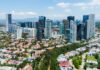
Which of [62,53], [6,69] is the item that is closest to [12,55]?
[62,53]

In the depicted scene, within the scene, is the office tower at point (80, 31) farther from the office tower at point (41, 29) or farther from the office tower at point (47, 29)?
the office tower at point (41, 29)

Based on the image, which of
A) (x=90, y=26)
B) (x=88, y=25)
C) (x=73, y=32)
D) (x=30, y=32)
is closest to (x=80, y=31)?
(x=73, y=32)

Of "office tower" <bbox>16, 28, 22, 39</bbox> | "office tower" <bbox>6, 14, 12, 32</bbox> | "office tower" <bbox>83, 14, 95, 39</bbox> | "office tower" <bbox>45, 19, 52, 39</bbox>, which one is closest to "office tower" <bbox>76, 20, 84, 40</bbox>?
"office tower" <bbox>83, 14, 95, 39</bbox>

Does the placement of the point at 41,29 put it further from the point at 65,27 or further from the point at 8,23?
the point at 8,23

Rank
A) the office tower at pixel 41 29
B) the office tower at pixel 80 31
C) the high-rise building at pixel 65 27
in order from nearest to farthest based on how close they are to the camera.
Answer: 1. the office tower at pixel 80 31
2. the office tower at pixel 41 29
3. the high-rise building at pixel 65 27

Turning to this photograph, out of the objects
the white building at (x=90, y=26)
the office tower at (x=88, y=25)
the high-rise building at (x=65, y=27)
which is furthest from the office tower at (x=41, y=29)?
the white building at (x=90, y=26)

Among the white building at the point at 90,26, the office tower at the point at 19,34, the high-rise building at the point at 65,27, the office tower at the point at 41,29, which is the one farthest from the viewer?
the office tower at the point at 19,34

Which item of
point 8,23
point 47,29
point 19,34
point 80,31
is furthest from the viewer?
point 8,23

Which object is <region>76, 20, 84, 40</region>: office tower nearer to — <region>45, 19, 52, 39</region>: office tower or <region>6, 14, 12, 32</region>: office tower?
<region>45, 19, 52, 39</region>: office tower
